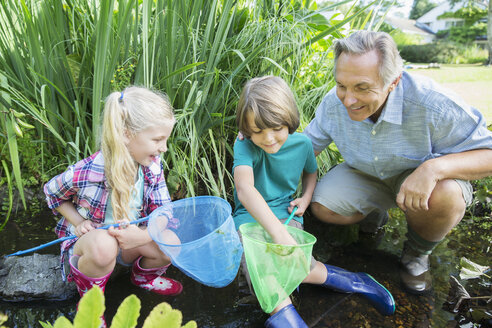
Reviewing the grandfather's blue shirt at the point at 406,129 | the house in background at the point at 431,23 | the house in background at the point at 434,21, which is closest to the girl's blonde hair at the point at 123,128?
the grandfather's blue shirt at the point at 406,129

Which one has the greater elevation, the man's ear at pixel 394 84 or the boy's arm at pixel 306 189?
the man's ear at pixel 394 84

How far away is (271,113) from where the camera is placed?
5.08ft

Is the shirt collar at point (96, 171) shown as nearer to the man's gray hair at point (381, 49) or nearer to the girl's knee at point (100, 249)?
the girl's knee at point (100, 249)

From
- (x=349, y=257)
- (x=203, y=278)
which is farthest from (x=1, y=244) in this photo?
(x=349, y=257)

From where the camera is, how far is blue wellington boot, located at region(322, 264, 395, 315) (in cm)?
161

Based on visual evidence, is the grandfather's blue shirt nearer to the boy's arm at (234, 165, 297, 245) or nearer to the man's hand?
the man's hand

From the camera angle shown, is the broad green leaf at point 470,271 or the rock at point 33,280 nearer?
the broad green leaf at point 470,271

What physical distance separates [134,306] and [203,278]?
2.40 ft

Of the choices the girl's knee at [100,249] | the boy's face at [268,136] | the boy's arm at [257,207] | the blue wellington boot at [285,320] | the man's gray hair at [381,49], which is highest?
the man's gray hair at [381,49]

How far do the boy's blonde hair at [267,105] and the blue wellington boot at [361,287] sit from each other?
28.3 inches

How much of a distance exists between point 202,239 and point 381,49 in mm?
1052

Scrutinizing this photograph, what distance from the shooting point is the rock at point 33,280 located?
158cm

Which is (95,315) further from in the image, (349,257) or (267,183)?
(349,257)

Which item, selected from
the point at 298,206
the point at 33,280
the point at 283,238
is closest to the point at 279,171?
the point at 298,206
